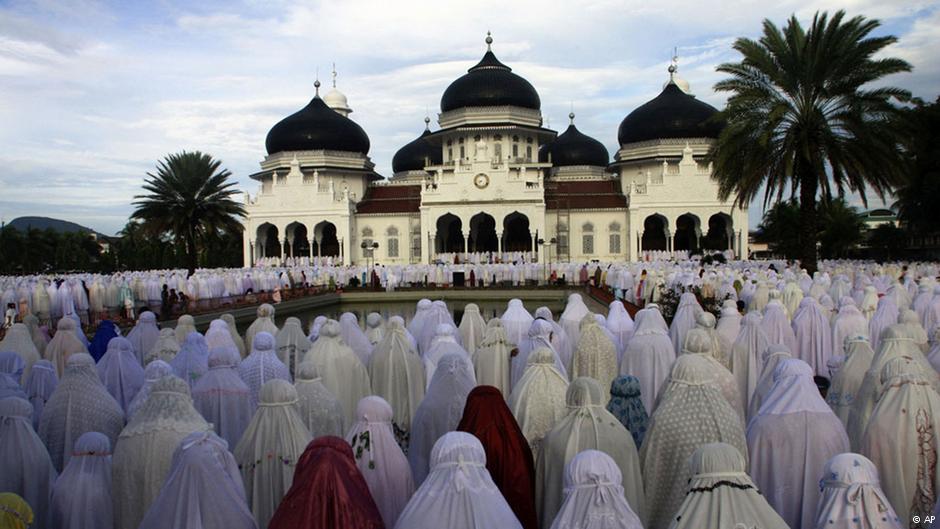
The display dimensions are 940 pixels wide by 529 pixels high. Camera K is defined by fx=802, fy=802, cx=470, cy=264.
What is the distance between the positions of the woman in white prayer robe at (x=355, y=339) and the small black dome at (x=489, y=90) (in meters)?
36.6

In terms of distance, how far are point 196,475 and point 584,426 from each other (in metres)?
1.97

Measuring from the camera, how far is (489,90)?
4497 centimetres

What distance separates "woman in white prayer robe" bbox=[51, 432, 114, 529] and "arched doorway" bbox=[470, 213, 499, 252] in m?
40.9

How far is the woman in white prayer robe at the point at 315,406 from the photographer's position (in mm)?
5340

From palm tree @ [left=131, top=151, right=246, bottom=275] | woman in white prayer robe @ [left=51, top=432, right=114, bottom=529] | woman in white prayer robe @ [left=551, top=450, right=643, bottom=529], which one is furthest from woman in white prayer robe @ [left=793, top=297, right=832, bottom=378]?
palm tree @ [left=131, top=151, right=246, bottom=275]

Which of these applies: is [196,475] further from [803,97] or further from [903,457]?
[803,97]

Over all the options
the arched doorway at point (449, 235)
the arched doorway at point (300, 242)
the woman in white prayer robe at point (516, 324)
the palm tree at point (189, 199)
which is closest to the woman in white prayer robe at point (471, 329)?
the woman in white prayer robe at point (516, 324)

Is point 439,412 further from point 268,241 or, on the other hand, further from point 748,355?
point 268,241

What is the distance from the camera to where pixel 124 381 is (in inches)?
279

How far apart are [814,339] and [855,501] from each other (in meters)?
6.79

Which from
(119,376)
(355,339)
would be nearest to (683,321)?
(355,339)

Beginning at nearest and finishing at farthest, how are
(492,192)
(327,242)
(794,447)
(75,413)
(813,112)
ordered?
A: (794,447) → (75,413) → (813,112) → (492,192) → (327,242)

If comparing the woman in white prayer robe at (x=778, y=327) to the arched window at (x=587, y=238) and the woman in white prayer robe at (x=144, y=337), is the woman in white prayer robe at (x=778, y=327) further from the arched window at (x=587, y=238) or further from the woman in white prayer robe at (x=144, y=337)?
the arched window at (x=587, y=238)

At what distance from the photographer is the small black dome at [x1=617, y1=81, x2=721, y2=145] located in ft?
146
